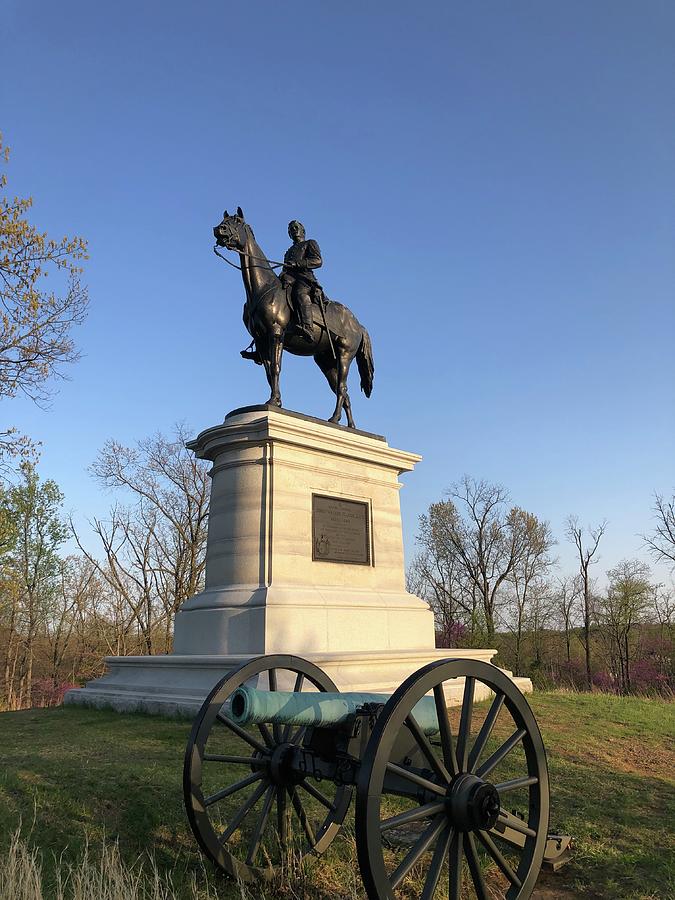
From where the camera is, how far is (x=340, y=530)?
38.1 ft

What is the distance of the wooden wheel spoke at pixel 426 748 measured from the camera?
10.1ft

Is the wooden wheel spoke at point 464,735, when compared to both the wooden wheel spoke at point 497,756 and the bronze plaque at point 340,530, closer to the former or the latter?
the wooden wheel spoke at point 497,756

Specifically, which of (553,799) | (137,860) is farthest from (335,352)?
(137,860)

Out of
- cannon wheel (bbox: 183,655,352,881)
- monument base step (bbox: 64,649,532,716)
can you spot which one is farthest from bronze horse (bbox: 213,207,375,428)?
cannon wheel (bbox: 183,655,352,881)

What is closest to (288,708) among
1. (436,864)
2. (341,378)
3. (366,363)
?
(436,864)

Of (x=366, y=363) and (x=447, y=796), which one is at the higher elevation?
(x=366, y=363)

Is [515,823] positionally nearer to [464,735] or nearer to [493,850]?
[493,850]

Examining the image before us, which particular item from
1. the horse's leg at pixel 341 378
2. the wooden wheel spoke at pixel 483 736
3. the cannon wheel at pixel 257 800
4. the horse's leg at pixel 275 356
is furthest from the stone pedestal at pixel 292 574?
the wooden wheel spoke at pixel 483 736

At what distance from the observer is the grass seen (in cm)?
396

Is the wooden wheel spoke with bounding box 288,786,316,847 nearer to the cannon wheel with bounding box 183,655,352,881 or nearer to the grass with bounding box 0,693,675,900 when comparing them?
the cannon wheel with bounding box 183,655,352,881

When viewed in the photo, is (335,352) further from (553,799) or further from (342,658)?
(553,799)

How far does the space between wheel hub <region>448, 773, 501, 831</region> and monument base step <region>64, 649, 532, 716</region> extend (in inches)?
207

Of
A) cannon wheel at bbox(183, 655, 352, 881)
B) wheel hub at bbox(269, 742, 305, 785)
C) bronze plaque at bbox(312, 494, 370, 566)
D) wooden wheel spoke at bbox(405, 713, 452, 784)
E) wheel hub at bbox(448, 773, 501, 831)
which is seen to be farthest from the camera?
bronze plaque at bbox(312, 494, 370, 566)

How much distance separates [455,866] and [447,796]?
303mm
